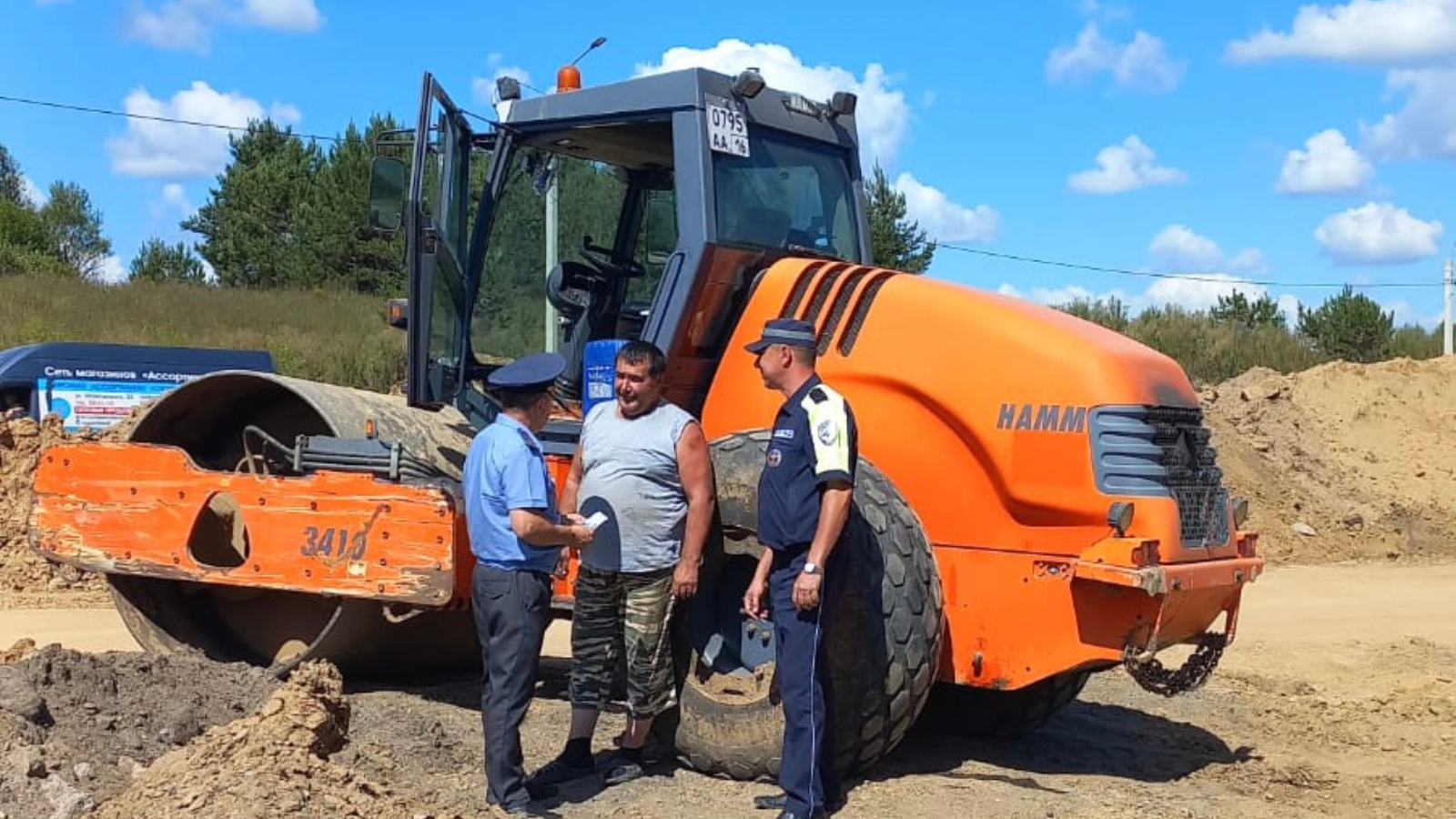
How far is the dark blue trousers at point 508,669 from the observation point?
5.15m

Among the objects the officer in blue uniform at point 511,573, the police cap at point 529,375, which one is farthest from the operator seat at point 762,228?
the officer in blue uniform at point 511,573

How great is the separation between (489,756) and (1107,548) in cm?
223

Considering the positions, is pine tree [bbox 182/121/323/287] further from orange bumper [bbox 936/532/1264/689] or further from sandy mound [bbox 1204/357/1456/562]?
orange bumper [bbox 936/532/1264/689]

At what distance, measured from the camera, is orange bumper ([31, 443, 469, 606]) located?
19.8ft

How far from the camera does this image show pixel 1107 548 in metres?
5.29

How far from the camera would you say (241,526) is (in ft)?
21.9

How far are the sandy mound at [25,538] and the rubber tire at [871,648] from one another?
6.62m

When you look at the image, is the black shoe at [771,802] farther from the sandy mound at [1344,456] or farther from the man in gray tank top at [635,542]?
the sandy mound at [1344,456]

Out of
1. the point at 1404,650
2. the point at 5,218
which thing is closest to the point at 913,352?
the point at 1404,650

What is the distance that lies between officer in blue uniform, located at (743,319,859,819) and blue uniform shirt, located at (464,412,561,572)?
0.74m

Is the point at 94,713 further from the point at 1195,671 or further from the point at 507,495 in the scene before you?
the point at 1195,671

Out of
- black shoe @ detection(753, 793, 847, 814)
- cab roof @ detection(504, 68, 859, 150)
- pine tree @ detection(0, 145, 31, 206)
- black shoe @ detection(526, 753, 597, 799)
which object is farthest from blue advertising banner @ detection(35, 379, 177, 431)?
pine tree @ detection(0, 145, 31, 206)

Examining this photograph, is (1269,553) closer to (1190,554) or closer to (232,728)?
(1190,554)

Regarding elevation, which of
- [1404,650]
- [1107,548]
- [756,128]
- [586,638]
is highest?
[756,128]
